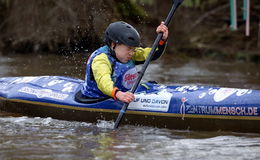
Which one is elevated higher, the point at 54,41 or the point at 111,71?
the point at 54,41

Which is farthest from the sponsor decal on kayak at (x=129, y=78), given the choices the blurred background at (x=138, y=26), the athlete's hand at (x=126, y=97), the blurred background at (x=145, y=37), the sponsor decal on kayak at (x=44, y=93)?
the blurred background at (x=138, y=26)

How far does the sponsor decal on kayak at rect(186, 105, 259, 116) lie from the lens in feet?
18.4

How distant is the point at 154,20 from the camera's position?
14820 millimetres

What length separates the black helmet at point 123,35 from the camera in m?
6.25

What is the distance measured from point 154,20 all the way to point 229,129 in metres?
9.25

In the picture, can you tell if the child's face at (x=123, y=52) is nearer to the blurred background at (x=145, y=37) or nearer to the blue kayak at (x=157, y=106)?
the blue kayak at (x=157, y=106)

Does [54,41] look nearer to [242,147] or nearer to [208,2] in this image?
[208,2]

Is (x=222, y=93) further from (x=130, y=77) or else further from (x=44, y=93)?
(x=44, y=93)

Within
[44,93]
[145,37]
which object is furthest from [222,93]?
[145,37]

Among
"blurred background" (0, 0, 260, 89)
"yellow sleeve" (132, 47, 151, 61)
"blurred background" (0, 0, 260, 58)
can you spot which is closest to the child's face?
"yellow sleeve" (132, 47, 151, 61)

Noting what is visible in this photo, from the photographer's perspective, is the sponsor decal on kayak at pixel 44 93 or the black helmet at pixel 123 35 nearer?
the black helmet at pixel 123 35

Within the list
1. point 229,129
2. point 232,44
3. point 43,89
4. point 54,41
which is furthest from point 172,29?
point 229,129

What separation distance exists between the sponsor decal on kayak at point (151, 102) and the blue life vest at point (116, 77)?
222mm

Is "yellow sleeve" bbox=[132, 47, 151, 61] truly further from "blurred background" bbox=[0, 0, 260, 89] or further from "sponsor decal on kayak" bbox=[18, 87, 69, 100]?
"blurred background" bbox=[0, 0, 260, 89]
